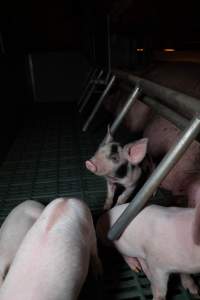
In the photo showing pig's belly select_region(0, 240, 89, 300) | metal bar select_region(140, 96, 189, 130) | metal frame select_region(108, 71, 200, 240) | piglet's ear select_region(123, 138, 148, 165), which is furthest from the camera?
piglet's ear select_region(123, 138, 148, 165)

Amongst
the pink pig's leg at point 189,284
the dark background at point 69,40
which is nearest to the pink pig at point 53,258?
the pink pig's leg at point 189,284

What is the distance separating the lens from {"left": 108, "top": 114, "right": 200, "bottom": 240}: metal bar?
3.35ft

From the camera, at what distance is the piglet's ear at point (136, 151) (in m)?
1.50

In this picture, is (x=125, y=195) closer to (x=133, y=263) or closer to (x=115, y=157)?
(x=115, y=157)

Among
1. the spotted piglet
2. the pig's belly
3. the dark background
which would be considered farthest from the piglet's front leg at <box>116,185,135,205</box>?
the dark background

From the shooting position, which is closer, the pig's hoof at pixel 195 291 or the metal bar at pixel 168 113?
the pig's hoof at pixel 195 291

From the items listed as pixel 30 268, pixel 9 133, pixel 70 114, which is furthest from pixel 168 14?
pixel 30 268

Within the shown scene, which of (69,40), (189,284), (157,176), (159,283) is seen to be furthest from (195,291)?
(69,40)

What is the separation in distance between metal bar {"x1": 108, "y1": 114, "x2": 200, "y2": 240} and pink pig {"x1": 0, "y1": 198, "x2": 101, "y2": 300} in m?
0.11

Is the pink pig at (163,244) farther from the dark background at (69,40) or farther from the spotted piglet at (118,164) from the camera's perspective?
the dark background at (69,40)

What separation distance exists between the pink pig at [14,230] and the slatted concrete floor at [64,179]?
26 centimetres

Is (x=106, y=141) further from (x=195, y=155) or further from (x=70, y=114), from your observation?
(x=70, y=114)

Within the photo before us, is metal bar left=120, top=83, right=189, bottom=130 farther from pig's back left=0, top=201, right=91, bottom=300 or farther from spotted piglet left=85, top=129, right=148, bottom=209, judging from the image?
pig's back left=0, top=201, right=91, bottom=300

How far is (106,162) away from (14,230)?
53 cm
